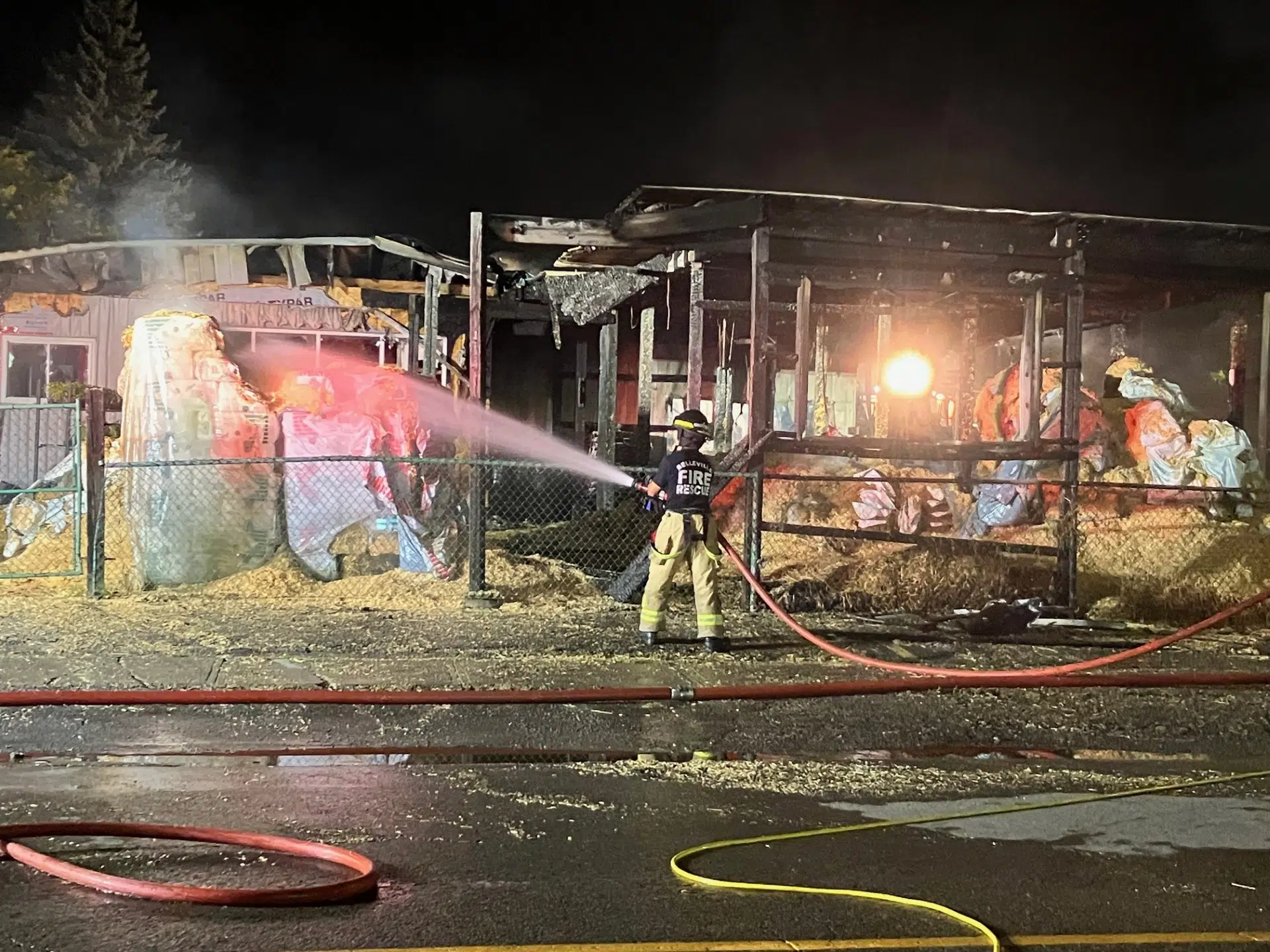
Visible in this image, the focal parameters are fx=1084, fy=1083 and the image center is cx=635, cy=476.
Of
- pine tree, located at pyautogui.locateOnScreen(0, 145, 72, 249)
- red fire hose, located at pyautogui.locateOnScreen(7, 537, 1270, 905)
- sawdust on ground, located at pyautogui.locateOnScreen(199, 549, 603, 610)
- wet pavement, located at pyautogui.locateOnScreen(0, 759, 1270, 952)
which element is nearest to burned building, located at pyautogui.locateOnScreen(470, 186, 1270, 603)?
sawdust on ground, located at pyautogui.locateOnScreen(199, 549, 603, 610)

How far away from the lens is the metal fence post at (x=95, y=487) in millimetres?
8797

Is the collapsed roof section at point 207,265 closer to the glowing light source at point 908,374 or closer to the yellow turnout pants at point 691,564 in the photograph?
the glowing light source at point 908,374

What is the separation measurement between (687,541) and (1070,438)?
13.2 ft

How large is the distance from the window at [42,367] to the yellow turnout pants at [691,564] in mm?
13187

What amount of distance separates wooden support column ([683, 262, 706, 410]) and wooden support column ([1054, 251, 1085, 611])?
3.28m

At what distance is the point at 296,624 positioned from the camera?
820cm

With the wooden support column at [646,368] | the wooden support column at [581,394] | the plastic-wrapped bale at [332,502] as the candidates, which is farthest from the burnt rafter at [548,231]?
the wooden support column at [581,394]

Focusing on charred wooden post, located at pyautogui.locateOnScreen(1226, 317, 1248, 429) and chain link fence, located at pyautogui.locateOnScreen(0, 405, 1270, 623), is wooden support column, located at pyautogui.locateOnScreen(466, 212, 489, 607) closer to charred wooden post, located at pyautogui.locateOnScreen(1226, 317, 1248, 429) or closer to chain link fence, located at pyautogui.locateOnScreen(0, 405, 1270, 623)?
chain link fence, located at pyautogui.locateOnScreen(0, 405, 1270, 623)

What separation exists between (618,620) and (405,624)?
1.68 metres

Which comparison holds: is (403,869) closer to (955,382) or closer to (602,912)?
(602,912)

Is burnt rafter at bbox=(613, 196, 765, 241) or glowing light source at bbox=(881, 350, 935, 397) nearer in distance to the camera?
burnt rafter at bbox=(613, 196, 765, 241)

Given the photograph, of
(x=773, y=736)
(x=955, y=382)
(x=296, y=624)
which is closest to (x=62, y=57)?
(x=955, y=382)

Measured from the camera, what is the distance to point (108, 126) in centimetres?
4103

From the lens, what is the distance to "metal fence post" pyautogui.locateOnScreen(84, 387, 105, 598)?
8.80 m
